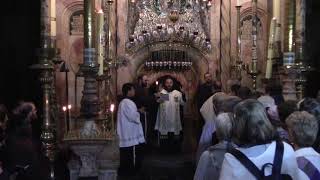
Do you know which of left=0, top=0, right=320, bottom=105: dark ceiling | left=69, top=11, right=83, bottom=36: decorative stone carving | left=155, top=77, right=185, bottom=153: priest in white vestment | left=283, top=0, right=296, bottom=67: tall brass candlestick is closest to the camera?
left=283, top=0, right=296, bottom=67: tall brass candlestick

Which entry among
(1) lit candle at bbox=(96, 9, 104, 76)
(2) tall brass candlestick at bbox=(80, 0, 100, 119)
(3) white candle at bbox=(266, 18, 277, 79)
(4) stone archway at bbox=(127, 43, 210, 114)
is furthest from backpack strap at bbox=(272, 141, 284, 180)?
(4) stone archway at bbox=(127, 43, 210, 114)

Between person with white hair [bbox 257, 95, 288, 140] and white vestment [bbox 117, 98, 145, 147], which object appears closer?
person with white hair [bbox 257, 95, 288, 140]

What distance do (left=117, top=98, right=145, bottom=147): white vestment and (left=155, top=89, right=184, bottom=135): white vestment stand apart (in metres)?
2.06

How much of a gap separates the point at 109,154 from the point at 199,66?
6.27 meters

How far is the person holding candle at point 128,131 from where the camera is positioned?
10.5 meters

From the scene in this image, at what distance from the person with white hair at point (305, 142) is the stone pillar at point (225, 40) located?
398 inches

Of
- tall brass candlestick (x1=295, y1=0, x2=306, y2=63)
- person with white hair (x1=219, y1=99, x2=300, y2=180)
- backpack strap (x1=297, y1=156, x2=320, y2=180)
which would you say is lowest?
backpack strap (x1=297, y1=156, x2=320, y2=180)

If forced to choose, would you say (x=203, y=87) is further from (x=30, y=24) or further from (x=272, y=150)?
(x=272, y=150)

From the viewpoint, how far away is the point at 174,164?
10828 millimetres

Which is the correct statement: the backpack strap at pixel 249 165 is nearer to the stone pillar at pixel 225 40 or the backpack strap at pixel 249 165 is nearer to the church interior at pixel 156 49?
the church interior at pixel 156 49

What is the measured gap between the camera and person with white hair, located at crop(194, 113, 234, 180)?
196 inches

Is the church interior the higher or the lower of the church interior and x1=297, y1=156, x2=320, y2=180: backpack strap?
the higher

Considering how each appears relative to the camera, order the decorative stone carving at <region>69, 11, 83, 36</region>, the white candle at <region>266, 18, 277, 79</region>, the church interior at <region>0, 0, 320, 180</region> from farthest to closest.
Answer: the decorative stone carving at <region>69, 11, 83, 36</region>
the church interior at <region>0, 0, 320, 180</region>
the white candle at <region>266, 18, 277, 79</region>

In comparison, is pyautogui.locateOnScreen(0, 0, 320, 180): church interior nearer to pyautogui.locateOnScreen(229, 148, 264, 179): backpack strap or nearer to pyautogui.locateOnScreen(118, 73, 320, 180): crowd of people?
pyautogui.locateOnScreen(118, 73, 320, 180): crowd of people
